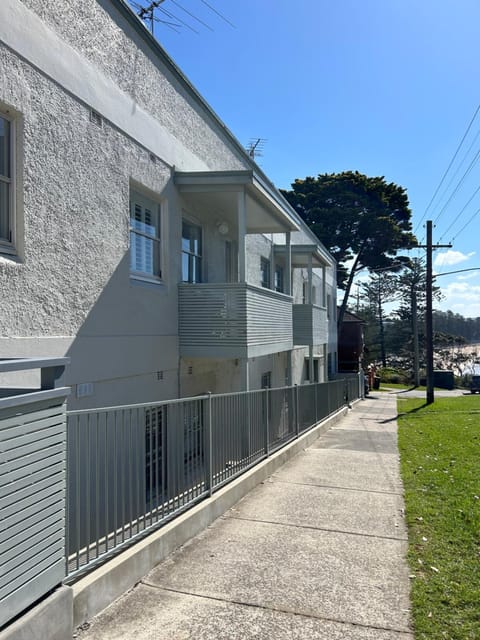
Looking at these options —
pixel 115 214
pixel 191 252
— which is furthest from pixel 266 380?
pixel 115 214

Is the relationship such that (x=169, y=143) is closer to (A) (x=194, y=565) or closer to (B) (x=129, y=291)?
(B) (x=129, y=291)

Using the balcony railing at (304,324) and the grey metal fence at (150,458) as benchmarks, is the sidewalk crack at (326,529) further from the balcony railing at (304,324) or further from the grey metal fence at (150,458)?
the balcony railing at (304,324)

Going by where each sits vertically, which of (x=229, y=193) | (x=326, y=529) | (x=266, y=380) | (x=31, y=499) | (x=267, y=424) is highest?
(x=229, y=193)

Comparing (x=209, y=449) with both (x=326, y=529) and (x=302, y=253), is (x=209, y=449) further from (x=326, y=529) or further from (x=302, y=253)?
(x=302, y=253)

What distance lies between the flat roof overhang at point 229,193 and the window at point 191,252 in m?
0.51

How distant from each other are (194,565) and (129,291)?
12.9 ft

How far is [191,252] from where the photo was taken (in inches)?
392

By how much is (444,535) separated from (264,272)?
442 inches

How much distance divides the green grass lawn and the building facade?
3.58 metres

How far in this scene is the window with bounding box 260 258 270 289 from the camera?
49.5ft

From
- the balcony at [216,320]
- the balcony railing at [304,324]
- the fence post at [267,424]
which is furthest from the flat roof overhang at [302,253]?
the fence post at [267,424]

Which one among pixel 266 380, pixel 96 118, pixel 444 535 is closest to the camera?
pixel 444 535

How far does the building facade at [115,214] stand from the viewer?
16.9 feet

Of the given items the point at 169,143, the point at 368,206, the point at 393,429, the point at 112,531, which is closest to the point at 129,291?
the point at 169,143
